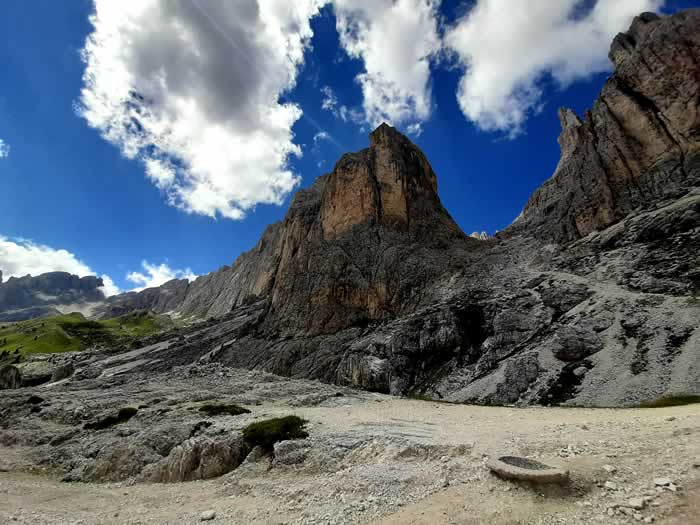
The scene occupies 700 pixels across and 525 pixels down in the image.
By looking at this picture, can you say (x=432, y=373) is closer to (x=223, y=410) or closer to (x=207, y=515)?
(x=223, y=410)

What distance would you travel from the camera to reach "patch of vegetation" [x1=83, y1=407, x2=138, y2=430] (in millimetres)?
30594

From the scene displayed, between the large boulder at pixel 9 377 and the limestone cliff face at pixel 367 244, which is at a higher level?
the limestone cliff face at pixel 367 244

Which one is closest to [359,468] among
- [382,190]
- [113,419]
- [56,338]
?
[113,419]

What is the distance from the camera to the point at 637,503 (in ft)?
31.0

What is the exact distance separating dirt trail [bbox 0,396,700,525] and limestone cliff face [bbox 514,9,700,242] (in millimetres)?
66872

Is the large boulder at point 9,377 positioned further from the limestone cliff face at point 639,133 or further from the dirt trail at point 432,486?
the limestone cliff face at point 639,133

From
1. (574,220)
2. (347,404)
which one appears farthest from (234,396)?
(574,220)

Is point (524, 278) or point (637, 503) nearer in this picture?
point (637, 503)

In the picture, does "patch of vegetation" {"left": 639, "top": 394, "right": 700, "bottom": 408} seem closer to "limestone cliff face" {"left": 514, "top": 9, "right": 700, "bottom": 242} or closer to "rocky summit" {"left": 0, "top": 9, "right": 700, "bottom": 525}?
"rocky summit" {"left": 0, "top": 9, "right": 700, "bottom": 525}

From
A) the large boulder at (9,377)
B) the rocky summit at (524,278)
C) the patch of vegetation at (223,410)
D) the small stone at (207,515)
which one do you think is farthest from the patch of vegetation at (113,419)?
the large boulder at (9,377)

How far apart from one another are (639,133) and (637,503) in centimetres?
8960

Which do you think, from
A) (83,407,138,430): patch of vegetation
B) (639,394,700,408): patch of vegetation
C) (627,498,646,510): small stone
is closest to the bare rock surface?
(627,498,646,510): small stone

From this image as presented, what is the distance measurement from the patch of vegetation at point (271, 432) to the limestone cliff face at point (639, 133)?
240 ft

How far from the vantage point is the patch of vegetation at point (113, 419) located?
100 ft
